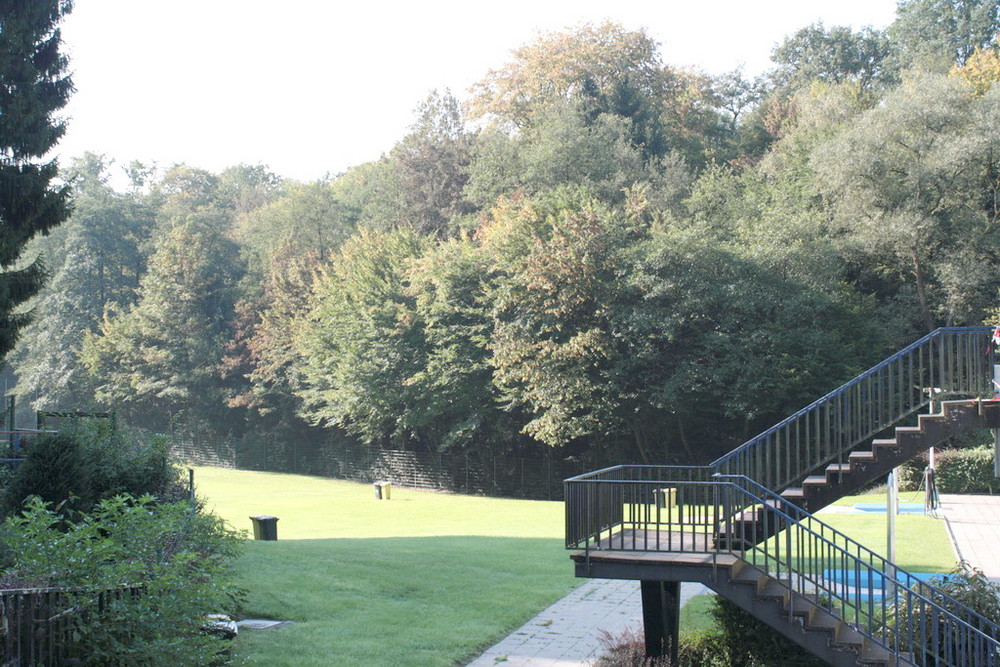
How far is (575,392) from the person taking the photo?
36.1m

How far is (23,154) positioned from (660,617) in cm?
1765

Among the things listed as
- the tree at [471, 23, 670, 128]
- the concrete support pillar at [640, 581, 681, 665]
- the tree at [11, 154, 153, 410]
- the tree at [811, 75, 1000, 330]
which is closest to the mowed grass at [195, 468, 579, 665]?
the concrete support pillar at [640, 581, 681, 665]

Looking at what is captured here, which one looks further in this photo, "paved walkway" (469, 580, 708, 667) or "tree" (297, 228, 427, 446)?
"tree" (297, 228, 427, 446)

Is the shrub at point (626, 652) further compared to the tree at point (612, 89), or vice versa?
the tree at point (612, 89)

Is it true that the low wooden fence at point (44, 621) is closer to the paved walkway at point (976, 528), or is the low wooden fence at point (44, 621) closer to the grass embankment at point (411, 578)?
the grass embankment at point (411, 578)

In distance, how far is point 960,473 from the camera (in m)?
32.2

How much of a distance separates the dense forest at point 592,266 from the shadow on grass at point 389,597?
44.7ft

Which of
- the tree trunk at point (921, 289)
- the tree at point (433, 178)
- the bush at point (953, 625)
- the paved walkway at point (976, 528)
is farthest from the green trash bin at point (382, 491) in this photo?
the bush at point (953, 625)

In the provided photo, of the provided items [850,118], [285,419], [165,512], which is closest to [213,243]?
[285,419]

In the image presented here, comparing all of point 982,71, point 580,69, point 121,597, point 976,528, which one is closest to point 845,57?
point 580,69

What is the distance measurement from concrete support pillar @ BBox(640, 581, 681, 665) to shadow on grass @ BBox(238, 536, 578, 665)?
8.00ft

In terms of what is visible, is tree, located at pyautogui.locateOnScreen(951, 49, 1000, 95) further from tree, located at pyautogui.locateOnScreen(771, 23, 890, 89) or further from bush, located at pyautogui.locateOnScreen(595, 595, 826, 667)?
bush, located at pyautogui.locateOnScreen(595, 595, 826, 667)

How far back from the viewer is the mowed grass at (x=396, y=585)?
12156mm

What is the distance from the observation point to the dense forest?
35.0m
